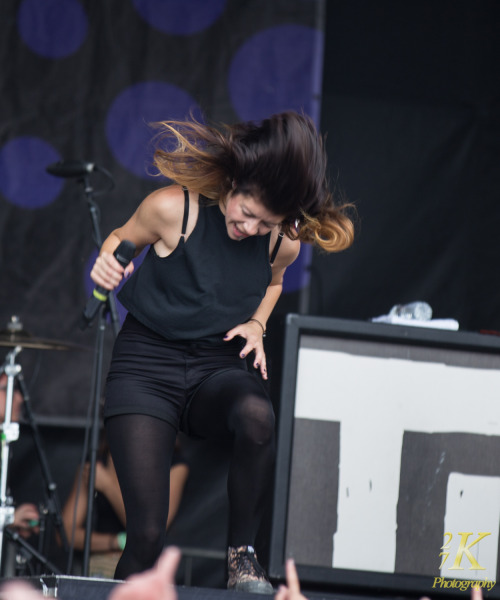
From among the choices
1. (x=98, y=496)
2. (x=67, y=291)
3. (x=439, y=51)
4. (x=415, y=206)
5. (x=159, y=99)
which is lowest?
(x=98, y=496)

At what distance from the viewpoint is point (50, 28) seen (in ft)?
12.5

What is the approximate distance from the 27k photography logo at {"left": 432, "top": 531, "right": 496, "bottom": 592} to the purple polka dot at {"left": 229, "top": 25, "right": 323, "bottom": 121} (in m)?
2.16

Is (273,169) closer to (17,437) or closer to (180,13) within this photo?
(17,437)

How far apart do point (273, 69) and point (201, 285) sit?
198 centimetres

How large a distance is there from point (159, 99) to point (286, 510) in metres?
2.24

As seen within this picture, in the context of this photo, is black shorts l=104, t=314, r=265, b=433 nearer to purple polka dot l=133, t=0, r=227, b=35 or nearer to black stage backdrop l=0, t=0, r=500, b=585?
black stage backdrop l=0, t=0, r=500, b=585

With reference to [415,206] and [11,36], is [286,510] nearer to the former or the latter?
[415,206]

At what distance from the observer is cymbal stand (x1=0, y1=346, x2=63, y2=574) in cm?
312

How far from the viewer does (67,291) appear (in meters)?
3.79

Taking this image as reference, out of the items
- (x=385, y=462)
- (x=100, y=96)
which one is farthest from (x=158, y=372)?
(x=100, y=96)

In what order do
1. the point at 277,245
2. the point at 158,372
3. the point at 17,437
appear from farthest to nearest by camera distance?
1. the point at 17,437
2. the point at 277,245
3. the point at 158,372

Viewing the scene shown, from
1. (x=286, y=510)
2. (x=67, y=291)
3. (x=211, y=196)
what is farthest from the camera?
(x=67, y=291)

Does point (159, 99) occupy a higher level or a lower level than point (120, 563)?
higher

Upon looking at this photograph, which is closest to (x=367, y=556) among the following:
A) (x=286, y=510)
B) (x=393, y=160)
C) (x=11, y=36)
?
(x=286, y=510)
